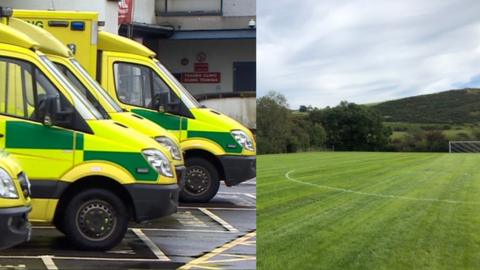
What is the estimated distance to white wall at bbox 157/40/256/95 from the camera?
9422 millimetres

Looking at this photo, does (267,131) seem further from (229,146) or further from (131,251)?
(229,146)

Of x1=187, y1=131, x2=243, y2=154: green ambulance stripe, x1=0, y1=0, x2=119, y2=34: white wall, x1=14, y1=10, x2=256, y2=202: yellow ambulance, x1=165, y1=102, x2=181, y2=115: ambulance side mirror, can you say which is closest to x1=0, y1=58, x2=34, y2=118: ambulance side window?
x1=0, y1=0, x2=119, y2=34: white wall

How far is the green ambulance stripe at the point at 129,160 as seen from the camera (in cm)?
537

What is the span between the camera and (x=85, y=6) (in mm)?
7586

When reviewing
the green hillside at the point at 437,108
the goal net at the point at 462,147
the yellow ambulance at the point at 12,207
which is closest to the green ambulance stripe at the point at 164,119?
the yellow ambulance at the point at 12,207

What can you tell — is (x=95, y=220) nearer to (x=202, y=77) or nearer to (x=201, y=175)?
(x=201, y=175)

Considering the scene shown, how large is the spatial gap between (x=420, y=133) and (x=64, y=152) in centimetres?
305

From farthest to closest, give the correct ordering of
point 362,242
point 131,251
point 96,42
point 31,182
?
point 96,42 < point 131,251 < point 31,182 < point 362,242

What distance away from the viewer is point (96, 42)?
284 inches

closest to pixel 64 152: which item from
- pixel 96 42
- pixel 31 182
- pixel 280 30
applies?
pixel 31 182

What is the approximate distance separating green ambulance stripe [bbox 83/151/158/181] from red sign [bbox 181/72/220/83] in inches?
166

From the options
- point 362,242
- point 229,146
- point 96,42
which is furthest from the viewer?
point 229,146

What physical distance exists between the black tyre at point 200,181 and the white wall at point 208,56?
1247mm

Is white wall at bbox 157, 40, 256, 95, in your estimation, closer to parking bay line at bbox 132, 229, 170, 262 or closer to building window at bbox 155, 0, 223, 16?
building window at bbox 155, 0, 223, 16
